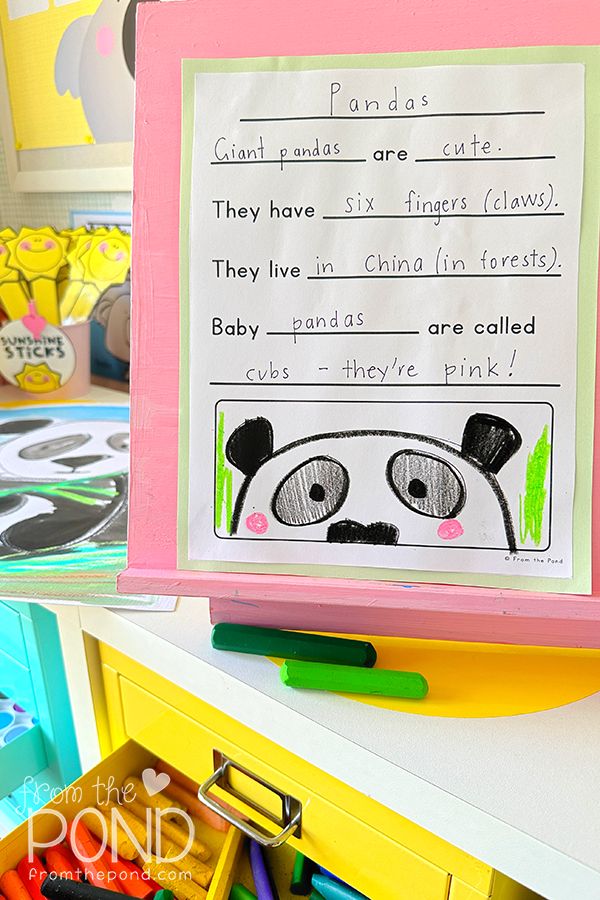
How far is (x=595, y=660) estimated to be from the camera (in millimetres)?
488

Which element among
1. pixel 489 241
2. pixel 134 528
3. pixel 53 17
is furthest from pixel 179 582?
pixel 53 17

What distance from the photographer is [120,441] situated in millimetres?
917

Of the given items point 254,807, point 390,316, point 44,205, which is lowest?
point 254,807

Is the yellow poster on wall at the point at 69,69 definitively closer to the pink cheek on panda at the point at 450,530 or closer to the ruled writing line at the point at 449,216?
the ruled writing line at the point at 449,216

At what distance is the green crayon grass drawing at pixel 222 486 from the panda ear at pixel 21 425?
0.61 metres

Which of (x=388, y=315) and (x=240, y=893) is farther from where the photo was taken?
(x=240, y=893)

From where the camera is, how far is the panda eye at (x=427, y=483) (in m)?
0.43

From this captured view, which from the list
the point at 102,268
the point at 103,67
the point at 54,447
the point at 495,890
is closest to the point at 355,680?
the point at 495,890

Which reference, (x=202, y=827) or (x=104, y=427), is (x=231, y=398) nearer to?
(x=202, y=827)

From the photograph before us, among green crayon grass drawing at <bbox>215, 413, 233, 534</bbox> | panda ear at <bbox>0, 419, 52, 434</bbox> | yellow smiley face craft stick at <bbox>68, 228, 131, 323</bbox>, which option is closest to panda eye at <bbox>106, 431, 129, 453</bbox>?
panda ear at <bbox>0, 419, 52, 434</bbox>

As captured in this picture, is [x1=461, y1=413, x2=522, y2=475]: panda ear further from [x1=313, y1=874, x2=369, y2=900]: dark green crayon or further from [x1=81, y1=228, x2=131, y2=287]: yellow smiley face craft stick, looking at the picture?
[x1=81, y1=228, x2=131, y2=287]: yellow smiley face craft stick

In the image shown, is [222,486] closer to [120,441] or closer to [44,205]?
[120,441]

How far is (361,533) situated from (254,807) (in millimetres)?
267

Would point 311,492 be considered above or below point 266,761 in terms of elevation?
above
